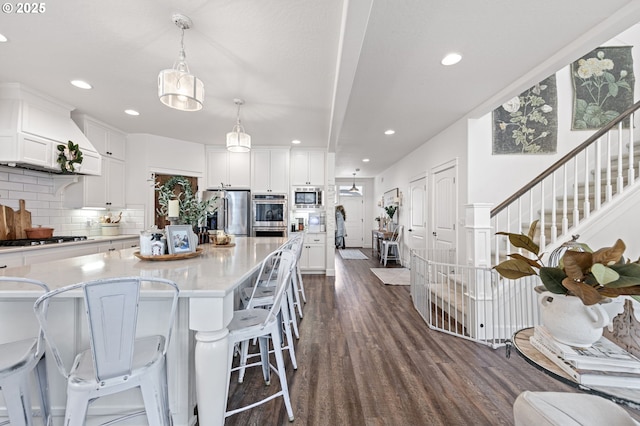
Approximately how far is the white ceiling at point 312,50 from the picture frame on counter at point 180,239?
152 centimetres

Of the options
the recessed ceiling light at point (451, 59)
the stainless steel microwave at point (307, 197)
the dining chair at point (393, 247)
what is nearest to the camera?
the recessed ceiling light at point (451, 59)

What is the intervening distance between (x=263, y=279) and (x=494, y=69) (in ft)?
9.78

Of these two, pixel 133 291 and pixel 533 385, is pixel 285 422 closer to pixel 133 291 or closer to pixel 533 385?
pixel 133 291

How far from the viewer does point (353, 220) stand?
10.0 metres

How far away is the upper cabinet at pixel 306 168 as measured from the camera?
17.7 ft

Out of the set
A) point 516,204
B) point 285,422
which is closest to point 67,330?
point 285,422

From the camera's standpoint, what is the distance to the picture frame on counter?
6.36 ft

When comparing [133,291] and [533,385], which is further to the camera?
[533,385]

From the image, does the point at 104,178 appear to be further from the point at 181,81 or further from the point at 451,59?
the point at 451,59

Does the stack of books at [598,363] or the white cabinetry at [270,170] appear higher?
the white cabinetry at [270,170]

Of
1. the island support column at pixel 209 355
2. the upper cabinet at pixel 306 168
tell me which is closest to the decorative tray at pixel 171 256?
the island support column at pixel 209 355

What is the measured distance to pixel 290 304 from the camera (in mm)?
2447

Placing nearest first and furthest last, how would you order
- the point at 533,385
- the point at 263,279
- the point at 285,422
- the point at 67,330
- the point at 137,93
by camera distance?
the point at 67,330 < the point at 285,422 < the point at 533,385 < the point at 263,279 < the point at 137,93

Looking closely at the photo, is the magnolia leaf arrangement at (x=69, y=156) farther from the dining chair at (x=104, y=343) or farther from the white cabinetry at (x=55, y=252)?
the dining chair at (x=104, y=343)
